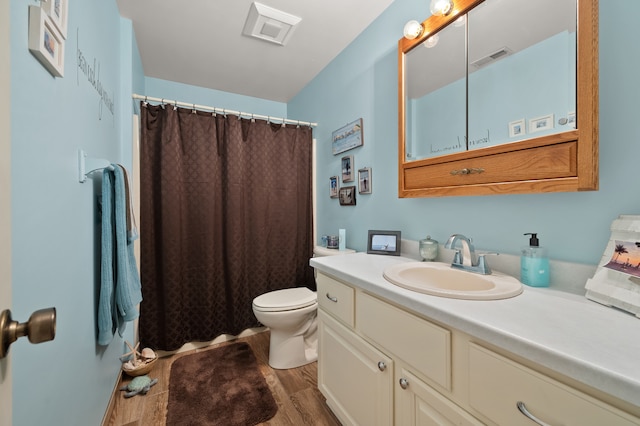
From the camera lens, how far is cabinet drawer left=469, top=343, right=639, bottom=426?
48 centimetres

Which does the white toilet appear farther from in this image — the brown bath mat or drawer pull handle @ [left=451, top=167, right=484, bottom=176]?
drawer pull handle @ [left=451, top=167, right=484, bottom=176]

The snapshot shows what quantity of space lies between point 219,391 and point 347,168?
1.73 meters

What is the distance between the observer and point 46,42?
27.8 inches

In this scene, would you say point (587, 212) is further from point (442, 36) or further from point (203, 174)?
point (203, 174)

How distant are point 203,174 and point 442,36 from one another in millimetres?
1819

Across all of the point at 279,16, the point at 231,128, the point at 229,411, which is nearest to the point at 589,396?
the point at 229,411

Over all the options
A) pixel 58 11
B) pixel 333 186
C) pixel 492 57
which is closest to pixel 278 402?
pixel 333 186

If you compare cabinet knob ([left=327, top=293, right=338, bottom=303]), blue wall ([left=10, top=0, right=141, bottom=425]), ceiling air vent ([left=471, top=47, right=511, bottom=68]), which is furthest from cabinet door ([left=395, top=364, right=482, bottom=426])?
ceiling air vent ([left=471, top=47, right=511, bottom=68])

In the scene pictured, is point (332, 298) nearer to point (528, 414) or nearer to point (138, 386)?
point (528, 414)

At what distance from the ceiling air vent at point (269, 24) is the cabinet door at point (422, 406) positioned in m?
2.04

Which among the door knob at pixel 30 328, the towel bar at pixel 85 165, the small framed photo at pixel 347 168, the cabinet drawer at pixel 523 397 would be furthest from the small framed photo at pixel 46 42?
the small framed photo at pixel 347 168

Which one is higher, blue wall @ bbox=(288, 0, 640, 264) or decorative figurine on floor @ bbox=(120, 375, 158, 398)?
blue wall @ bbox=(288, 0, 640, 264)

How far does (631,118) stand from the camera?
2.56ft

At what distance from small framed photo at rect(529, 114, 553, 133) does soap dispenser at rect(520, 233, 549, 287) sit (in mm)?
383
